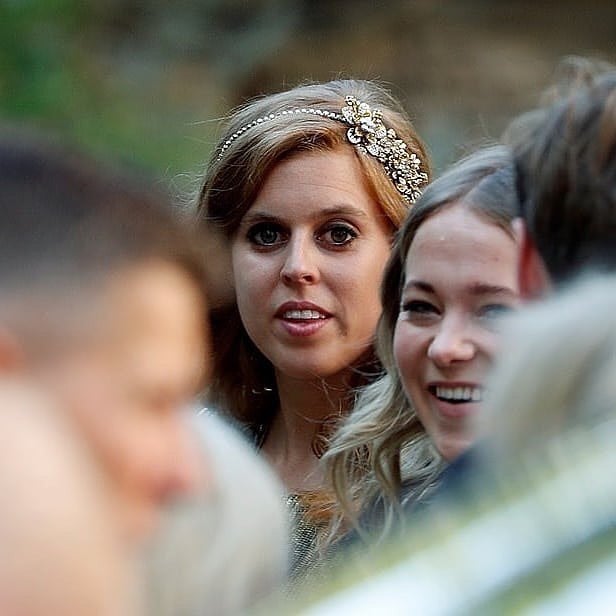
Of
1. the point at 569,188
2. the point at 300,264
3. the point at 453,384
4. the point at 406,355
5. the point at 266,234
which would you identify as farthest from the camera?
the point at 266,234

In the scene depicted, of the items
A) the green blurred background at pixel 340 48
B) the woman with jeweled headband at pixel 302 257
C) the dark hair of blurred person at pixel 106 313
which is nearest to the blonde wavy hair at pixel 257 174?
the woman with jeweled headband at pixel 302 257

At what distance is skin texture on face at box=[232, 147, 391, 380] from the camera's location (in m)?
2.21

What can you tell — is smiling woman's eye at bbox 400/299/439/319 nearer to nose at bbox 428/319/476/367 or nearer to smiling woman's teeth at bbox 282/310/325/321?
nose at bbox 428/319/476/367

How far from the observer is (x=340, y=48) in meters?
Result: 8.55

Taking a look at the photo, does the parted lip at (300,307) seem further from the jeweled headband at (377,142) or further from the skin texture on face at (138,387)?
the skin texture on face at (138,387)

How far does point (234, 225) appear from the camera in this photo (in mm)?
2348

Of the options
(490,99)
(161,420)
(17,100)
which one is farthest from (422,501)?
(490,99)

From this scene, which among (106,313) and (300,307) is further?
(300,307)

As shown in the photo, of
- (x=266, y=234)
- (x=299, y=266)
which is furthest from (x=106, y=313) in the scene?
(x=266, y=234)

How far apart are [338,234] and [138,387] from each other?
1.50 metres

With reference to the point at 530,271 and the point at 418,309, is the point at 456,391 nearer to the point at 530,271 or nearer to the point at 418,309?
the point at 418,309

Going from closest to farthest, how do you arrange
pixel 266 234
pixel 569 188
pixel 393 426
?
pixel 569 188 < pixel 393 426 < pixel 266 234

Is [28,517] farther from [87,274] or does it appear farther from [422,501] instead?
[422,501]

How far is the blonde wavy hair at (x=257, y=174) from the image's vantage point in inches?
91.2
